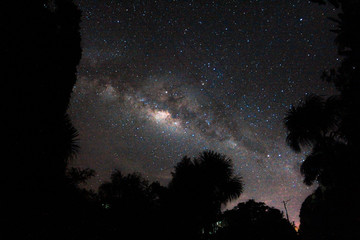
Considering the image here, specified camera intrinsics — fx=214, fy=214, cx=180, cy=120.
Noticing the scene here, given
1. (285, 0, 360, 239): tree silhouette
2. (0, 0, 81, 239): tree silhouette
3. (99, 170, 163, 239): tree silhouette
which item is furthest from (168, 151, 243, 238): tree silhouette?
(0, 0, 81, 239): tree silhouette

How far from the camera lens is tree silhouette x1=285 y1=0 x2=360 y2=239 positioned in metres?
4.46

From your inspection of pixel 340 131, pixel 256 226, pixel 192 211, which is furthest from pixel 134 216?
pixel 340 131

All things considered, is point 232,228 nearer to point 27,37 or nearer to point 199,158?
point 199,158

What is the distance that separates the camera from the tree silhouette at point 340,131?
14.6 ft

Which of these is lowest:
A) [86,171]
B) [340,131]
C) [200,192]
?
[340,131]

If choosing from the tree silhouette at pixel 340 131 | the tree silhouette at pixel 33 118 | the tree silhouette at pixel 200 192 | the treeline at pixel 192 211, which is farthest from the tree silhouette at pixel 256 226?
the tree silhouette at pixel 33 118

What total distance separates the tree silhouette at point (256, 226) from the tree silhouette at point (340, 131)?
3.82m

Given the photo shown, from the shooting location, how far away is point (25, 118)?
26.0 ft

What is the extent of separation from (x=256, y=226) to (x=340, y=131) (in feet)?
39.2

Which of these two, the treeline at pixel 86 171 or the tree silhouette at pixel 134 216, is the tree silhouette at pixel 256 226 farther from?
the tree silhouette at pixel 134 216

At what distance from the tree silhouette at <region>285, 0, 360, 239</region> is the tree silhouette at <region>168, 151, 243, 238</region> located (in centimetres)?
487

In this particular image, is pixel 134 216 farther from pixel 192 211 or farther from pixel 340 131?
pixel 340 131

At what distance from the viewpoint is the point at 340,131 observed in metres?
5.50

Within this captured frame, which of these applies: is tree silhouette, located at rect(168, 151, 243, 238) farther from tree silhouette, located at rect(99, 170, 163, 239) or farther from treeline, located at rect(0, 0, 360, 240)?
tree silhouette, located at rect(99, 170, 163, 239)
